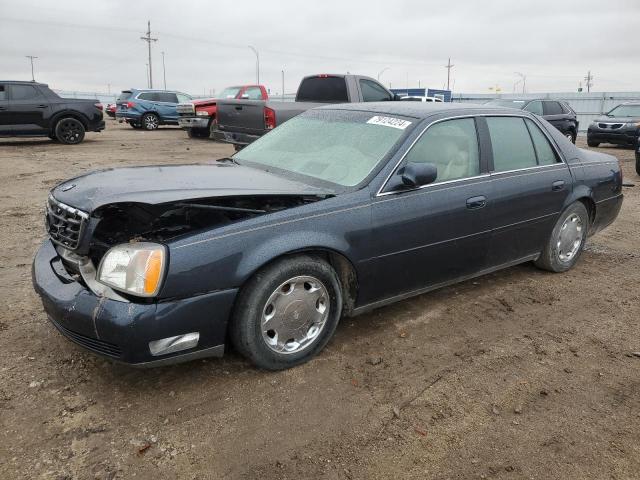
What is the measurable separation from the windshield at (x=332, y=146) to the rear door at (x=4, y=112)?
1202 centimetres

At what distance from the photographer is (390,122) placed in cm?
363

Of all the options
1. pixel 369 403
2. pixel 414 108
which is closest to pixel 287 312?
pixel 369 403

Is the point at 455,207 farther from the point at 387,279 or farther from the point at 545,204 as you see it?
the point at 545,204

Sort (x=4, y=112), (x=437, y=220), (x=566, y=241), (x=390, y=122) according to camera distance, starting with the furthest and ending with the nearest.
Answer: (x=4, y=112) < (x=566, y=241) < (x=390, y=122) < (x=437, y=220)

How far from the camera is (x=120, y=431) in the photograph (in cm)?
244

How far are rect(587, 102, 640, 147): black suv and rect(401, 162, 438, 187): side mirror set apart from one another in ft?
49.8

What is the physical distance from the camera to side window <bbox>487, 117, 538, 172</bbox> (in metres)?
4.00

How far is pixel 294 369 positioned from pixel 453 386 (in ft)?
2.99

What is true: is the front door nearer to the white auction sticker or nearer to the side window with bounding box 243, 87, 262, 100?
the white auction sticker

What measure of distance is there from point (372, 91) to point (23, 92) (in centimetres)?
951

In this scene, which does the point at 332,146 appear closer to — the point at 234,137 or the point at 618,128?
the point at 234,137

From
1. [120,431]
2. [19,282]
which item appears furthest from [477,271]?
[19,282]

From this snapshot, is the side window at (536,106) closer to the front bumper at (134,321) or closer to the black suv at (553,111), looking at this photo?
the black suv at (553,111)

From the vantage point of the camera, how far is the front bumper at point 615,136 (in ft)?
51.3
